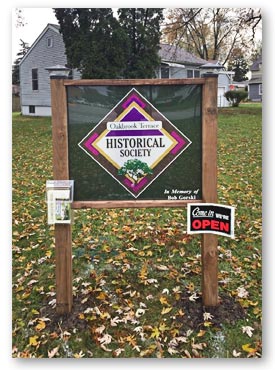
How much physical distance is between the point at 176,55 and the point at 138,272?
124 centimetres

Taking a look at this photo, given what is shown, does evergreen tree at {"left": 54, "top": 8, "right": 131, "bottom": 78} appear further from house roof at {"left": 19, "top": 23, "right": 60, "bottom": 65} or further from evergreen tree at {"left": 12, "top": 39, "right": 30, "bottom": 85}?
evergreen tree at {"left": 12, "top": 39, "right": 30, "bottom": 85}

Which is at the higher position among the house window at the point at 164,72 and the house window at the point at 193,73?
the house window at the point at 164,72

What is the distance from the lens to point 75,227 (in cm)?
267

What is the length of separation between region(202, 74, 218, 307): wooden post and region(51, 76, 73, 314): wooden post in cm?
64

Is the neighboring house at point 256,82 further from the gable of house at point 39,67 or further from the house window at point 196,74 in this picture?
the gable of house at point 39,67

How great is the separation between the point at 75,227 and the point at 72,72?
1.04m

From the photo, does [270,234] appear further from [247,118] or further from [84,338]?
[84,338]

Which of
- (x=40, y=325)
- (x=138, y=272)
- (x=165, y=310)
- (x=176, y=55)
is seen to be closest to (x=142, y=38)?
(x=176, y=55)

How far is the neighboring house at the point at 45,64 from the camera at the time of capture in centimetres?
214

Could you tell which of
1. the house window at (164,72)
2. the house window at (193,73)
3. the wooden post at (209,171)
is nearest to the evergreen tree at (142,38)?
the house window at (164,72)

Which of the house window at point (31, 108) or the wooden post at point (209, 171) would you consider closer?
the wooden post at point (209, 171)

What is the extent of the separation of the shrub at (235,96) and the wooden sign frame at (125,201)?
42 centimetres
